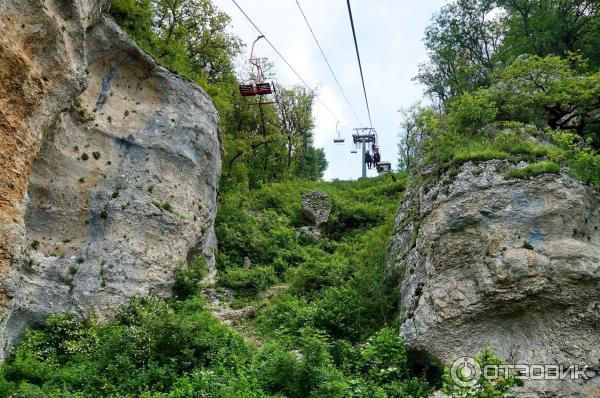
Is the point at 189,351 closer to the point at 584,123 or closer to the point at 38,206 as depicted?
the point at 38,206

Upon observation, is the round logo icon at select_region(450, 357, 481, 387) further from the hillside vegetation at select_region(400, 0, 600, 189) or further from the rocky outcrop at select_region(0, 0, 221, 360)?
the rocky outcrop at select_region(0, 0, 221, 360)

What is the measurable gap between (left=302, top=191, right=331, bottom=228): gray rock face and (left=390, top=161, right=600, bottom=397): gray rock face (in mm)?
14005

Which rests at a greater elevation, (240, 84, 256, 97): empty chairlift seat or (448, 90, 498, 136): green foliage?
(240, 84, 256, 97): empty chairlift seat

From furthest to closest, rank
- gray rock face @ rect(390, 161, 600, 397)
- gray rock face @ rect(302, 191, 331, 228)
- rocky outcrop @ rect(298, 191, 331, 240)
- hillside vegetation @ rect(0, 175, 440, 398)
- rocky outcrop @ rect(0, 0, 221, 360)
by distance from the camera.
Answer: gray rock face @ rect(302, 191, 331, 228)
rocky outcrop @ rect(298, 191, 331, 240)
rocky outcrop @ rect(0, 0, 221, 360)
gray rock face @ rect(390, 161, 600, 397)
hillside vegetation @ rect(0, 175, 440, 398)

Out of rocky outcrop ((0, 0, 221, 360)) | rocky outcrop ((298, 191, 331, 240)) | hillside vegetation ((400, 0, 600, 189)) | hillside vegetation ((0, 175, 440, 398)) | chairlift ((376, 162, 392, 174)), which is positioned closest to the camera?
hillside vegetation ((0, 175, 440, 398))

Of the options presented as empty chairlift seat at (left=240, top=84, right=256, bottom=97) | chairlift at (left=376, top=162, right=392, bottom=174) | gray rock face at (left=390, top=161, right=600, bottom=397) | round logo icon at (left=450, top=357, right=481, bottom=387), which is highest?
empty chairlift seat at (left=240, top=84, right=256, bottom=97)

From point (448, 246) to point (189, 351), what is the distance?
6751mm

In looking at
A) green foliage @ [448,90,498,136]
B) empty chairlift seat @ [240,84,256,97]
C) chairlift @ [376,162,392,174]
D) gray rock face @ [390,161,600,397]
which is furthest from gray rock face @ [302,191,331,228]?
gray rock face @ [390,161,600,397]

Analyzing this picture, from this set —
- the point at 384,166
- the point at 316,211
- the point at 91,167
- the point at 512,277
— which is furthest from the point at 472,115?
the point at 384,166

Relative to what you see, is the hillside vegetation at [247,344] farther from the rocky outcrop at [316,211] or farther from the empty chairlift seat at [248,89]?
the empty chairlift seat at [248,89]

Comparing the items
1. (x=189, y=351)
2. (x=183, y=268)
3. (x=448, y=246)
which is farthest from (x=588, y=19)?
(x=189, y=351)

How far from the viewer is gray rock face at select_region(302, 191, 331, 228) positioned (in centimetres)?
2658

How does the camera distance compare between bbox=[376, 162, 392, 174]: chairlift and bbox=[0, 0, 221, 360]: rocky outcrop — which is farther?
bbox=[376, 162, 392, 174]: chairlift

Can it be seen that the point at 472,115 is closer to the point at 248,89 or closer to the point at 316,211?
the point at 316,211
